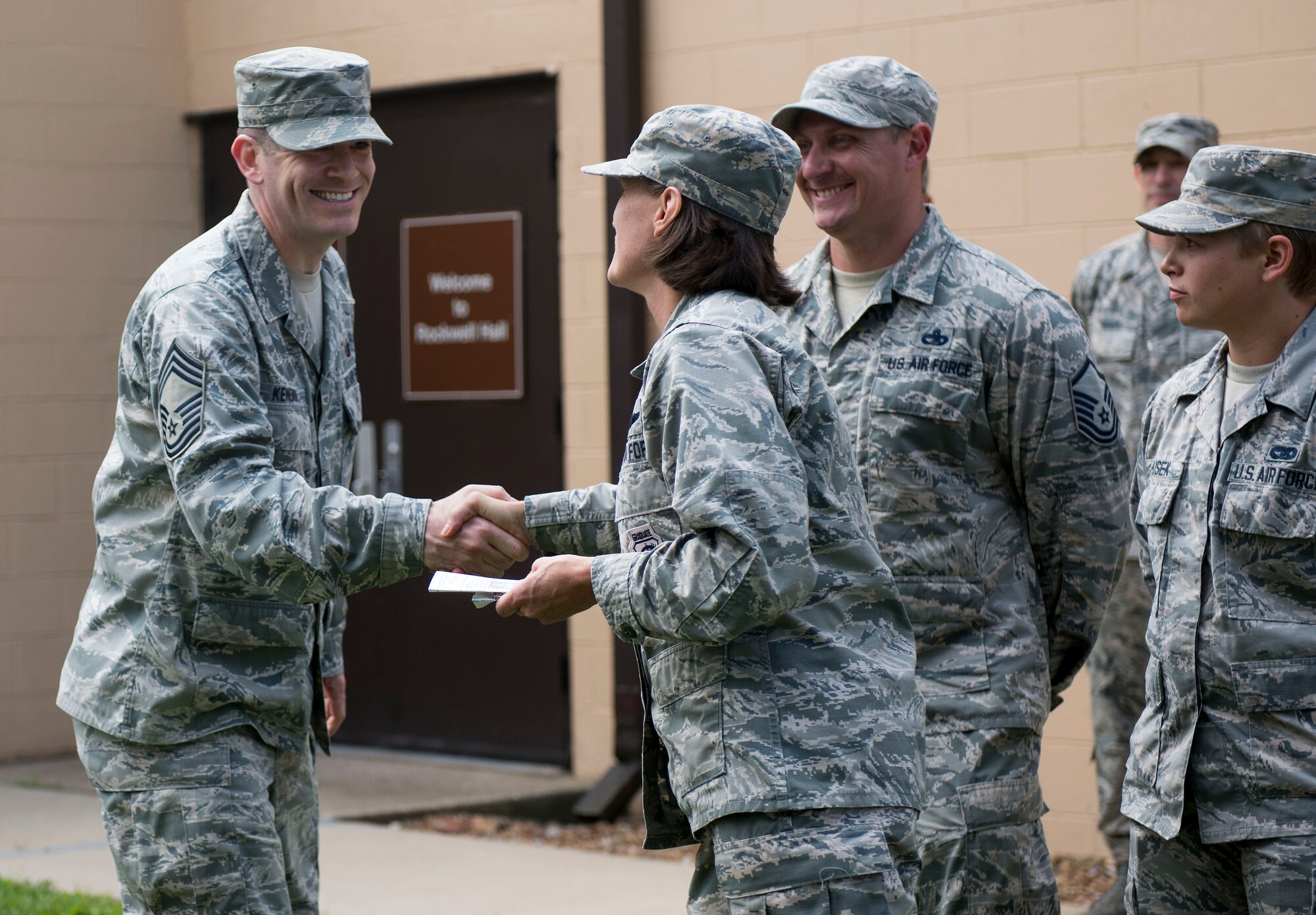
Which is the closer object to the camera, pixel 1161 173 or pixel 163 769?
pixel 163 769

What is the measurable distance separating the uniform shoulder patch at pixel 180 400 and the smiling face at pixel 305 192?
0.43 meters

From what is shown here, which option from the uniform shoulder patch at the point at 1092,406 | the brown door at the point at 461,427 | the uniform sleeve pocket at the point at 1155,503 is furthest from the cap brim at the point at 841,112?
the brown door at the point at 461,427

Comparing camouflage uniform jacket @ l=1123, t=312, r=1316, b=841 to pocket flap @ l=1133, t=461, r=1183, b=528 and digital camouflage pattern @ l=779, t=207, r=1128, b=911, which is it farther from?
digital camouflage pattern @ l=779, t=207, r=1128, b=911

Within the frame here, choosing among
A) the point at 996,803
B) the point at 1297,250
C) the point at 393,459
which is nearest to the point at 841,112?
the point at 1297,250

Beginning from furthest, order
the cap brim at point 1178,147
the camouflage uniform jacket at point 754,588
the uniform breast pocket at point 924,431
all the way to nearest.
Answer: the cap brim at point 1178,147
the uniform breast pocket at point 924,431
the camouflage uniform jacket at point 754,588

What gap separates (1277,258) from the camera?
11.2ft

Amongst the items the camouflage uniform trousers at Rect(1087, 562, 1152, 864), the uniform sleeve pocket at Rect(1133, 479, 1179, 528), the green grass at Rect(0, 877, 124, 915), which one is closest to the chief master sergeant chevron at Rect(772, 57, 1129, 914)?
the uniform sleeve pocket at Rect(1133, 479, 1179, 528)

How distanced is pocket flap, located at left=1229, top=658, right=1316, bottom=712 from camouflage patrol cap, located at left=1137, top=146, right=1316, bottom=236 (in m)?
0.84

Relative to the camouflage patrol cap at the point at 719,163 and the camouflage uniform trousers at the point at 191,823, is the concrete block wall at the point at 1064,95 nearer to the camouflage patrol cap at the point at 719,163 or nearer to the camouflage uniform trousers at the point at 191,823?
the camouflage patrol cap at the point at 719,163

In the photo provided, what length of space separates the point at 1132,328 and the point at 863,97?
Result: 86.1 inches

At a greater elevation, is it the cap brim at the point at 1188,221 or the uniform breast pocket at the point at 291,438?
the cap brim at the point at 1188,221

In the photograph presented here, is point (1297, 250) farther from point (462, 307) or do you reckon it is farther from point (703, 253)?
point (462, 307)

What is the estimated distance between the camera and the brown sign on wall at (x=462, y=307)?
793cm

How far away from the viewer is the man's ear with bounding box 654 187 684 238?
9.37ft
